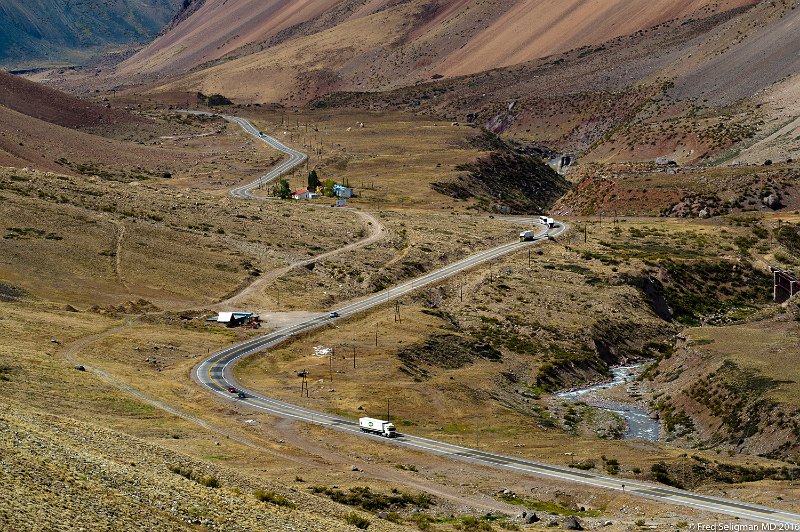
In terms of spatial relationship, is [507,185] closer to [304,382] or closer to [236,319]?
[236,319]

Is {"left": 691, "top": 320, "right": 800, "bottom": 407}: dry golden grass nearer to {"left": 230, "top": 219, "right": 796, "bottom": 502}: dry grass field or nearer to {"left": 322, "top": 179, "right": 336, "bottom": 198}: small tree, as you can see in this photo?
{"left": 230, "top": 219, "right": 796, "bottom": 502}: dry grass field

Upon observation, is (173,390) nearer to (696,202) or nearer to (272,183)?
(696,202)

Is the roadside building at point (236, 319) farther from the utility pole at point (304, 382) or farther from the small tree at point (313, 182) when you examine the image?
the small tree at point (313, 182)

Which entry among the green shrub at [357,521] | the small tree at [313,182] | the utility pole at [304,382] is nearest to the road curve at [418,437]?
the utility pole at [304,382]

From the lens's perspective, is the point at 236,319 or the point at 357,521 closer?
the point at 357,521

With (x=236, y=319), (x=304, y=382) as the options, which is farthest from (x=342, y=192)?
(x=304, y=382)

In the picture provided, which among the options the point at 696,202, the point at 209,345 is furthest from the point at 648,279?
the point at 209,345

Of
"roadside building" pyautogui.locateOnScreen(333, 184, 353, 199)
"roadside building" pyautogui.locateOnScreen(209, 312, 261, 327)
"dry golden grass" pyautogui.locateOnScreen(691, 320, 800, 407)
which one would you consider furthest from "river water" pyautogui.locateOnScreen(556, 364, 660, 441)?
"roadside building" pyautogui.locateOnScreen(333, 184, 353, 199)
